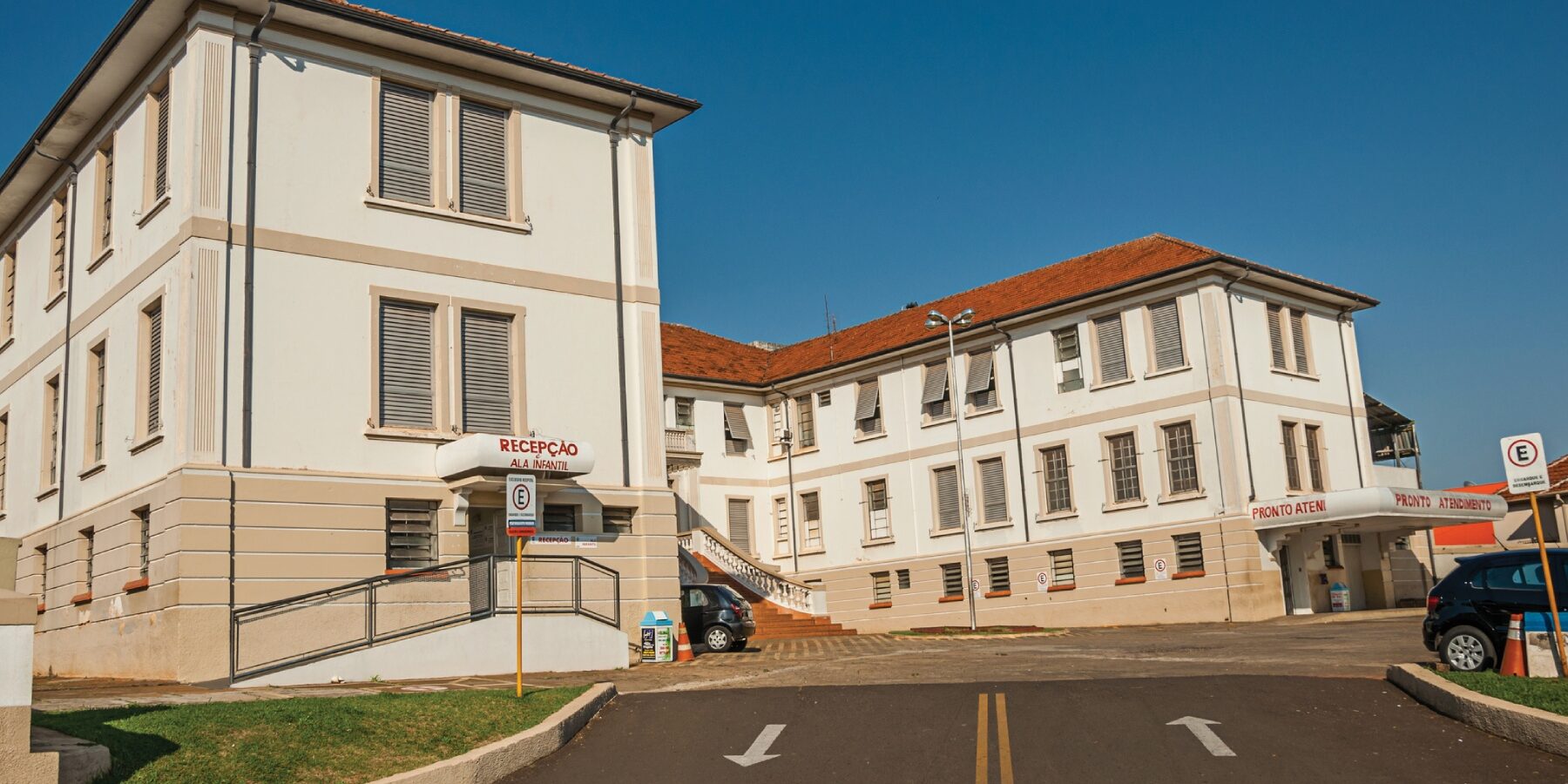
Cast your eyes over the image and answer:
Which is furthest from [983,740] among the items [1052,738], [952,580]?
[952,580]

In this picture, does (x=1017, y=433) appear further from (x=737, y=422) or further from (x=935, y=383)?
(x=737, y=422)

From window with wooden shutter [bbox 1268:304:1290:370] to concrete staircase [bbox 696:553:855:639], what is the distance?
14.2m

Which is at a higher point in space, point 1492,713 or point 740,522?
point 740,522

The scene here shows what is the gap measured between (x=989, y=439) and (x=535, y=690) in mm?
27388

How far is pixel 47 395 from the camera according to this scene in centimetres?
2567

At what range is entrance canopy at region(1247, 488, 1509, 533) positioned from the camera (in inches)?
1324

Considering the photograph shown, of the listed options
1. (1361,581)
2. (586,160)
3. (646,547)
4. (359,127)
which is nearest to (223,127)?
(359,127)

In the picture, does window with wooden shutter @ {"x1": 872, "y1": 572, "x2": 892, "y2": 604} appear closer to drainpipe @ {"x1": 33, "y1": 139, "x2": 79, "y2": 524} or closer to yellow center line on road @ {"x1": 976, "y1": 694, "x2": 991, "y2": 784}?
drainpipe @ {"x1": 33, "y1": 139, "x2": 79, "y2": 524}

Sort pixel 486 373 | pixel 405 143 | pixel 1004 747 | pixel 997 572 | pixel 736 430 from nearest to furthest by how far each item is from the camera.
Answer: pixel 1004 747, pixel 405 143, pixel 486 373, pixel 997 572, pixel 736 430

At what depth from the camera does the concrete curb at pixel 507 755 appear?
10.5 meters

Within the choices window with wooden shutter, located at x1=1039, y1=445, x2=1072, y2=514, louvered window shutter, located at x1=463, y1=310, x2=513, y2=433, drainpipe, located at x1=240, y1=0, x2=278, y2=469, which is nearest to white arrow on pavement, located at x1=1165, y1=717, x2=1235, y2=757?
louvered window shutter, located at x1=463, y1=310, x2=513, y2=433

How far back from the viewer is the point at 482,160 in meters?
24.1

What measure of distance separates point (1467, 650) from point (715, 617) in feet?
50.1

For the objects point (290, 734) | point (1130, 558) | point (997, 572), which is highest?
point (1130, 558)
